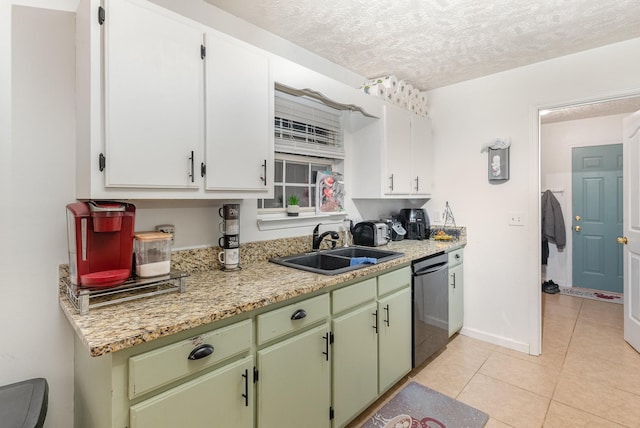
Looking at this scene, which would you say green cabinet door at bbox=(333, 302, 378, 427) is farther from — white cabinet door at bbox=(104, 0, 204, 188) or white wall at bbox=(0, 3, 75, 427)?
white wall at bbox=(0, 3, 75, 427)

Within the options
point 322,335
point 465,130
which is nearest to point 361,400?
point 322,335

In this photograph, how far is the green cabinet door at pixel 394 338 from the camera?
205 centimetres

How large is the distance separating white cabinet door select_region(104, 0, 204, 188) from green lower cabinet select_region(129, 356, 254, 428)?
2.61 ft

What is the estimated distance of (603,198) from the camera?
4305mm

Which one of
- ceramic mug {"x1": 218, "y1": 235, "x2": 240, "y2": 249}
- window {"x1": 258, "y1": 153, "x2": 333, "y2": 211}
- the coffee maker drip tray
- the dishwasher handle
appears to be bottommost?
the dishwasher handle

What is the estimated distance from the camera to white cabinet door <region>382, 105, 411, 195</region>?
272 cm

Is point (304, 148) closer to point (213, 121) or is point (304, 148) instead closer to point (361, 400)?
point (213, 121)

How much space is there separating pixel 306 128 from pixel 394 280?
1.30 meters

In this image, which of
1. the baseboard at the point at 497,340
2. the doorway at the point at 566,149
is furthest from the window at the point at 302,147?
the doorway at the point at 566,149

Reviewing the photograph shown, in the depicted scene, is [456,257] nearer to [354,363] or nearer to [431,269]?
[431,269]

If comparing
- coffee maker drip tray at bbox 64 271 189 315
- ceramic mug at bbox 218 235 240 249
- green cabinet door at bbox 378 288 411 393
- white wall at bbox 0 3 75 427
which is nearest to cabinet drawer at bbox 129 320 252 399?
coffee maker drip tray at bbox 64 271 189 315

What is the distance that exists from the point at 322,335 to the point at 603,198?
4650 millimetres

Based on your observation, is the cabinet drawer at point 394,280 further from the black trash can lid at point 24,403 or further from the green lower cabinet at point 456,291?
the black trash can lid at point 24,403

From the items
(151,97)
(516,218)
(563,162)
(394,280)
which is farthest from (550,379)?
(563,162)
